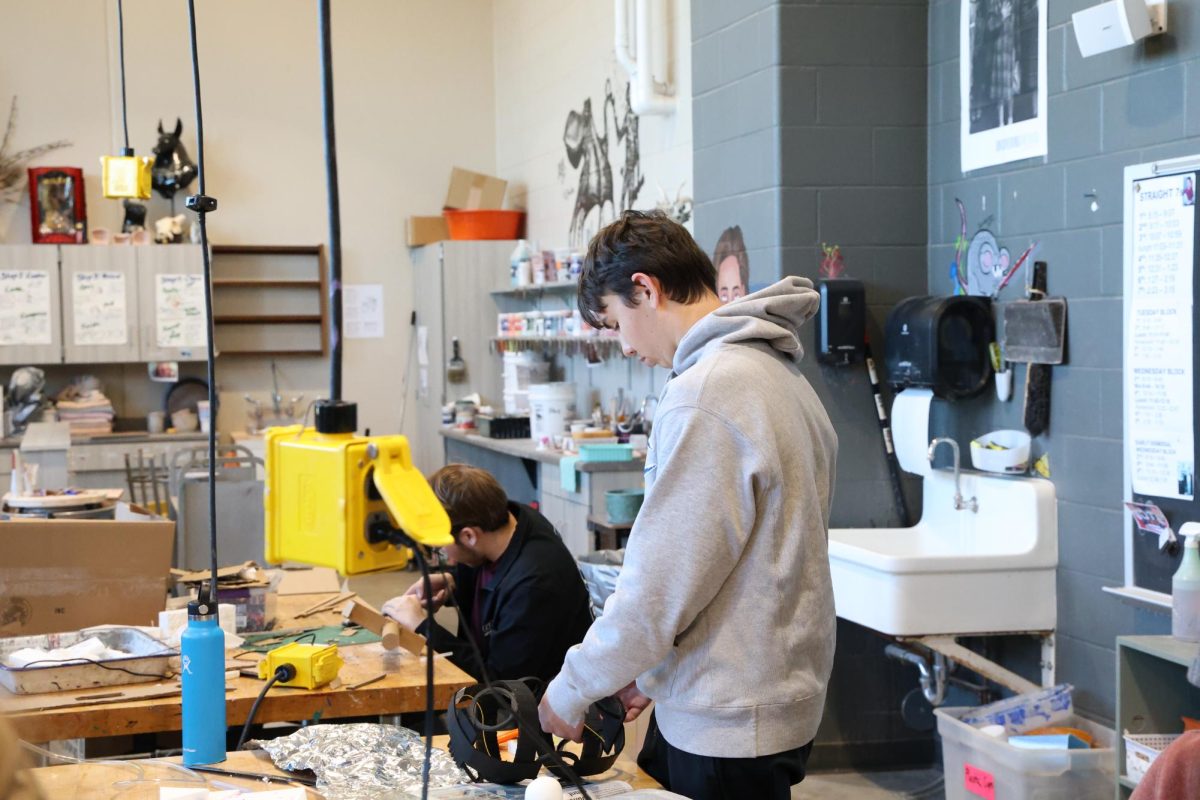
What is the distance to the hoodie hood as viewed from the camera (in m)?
2.02

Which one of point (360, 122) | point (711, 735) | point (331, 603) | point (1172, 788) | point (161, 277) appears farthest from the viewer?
point (360, 122)

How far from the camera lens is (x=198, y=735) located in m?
2.08

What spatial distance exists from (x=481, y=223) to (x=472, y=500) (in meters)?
5.62

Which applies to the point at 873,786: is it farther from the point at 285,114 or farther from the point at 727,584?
the point at 285,114

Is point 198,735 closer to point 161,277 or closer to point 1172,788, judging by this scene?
point 1172,788

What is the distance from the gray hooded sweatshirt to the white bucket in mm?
4723

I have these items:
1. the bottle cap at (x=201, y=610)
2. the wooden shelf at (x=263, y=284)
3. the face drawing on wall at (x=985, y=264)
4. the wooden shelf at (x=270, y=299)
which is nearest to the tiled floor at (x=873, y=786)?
the face drawing on wall at (x=985, y=264)

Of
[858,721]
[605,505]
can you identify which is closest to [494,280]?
[605,505]

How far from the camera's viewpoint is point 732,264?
4.69 metres

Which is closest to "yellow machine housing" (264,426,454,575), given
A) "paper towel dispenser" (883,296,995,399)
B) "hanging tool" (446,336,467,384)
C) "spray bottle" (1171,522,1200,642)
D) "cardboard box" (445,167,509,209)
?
"spray bottle" (1171,522,1200,642)

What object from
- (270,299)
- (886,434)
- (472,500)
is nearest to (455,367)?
(270,299)

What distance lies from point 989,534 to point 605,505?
1862mm

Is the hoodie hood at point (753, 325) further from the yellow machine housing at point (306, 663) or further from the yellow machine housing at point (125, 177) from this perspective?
the yellow machine housing at point (125, 177)

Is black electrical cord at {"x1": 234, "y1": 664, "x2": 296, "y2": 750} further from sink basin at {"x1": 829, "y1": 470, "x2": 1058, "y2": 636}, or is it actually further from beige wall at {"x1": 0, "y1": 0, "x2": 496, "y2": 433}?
beige wall at {"x1": 0, "y1": 0, "x2": 496, "y2": 433}
